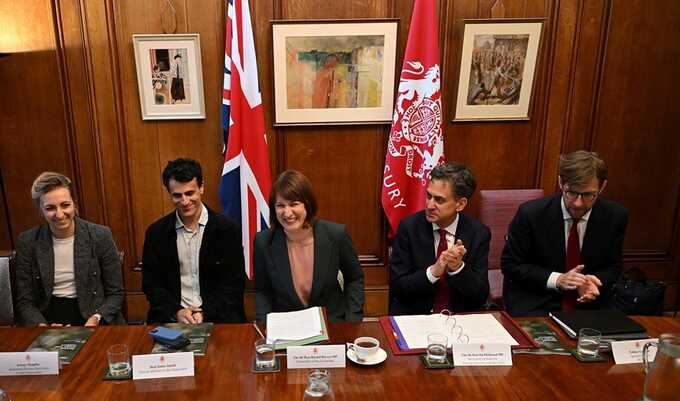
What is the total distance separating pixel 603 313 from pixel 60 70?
3.18 metres

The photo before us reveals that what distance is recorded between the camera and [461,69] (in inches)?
120

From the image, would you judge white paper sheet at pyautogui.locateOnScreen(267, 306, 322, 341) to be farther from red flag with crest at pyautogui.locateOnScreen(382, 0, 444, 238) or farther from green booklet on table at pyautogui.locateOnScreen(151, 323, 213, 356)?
red flag with crest at pyautogui.locateOnScreen(382, 0, 444, 238)

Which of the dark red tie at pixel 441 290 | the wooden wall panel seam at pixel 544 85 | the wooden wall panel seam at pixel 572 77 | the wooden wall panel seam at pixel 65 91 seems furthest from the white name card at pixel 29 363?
the wooden wall panel seam at pixel 572 77

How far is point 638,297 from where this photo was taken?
236 centimetres

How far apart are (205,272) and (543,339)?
1476 millimetres

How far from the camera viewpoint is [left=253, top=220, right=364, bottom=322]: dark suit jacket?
6.51 ft

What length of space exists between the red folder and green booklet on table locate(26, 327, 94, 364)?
1011 millimetres

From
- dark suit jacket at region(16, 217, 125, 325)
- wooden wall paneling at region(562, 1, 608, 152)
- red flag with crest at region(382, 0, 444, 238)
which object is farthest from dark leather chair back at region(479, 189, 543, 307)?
dark suit jacket at region(16, 217, 125, 325)

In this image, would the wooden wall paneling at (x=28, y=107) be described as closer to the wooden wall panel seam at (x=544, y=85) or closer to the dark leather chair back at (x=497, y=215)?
the dark leather chair back at (x=497, y=215)

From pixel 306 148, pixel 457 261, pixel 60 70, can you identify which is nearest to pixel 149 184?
pixel 60 70

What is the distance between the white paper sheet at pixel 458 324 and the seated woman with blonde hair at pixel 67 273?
54.7 inches

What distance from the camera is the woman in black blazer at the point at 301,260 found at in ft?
6.45

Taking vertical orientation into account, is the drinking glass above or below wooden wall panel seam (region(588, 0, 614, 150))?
below

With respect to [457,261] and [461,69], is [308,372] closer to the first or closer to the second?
[457,261]
